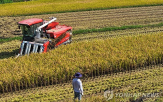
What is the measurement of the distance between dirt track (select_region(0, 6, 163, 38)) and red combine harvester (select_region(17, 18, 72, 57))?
5.48 m

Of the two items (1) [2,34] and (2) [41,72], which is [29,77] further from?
(1) [2,34]

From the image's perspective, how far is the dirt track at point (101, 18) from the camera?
2298 centimetres

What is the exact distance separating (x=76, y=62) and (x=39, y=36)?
3.77 meters

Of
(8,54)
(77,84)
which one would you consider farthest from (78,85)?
(8,54)

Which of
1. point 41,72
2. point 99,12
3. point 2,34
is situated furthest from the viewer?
point 99,12

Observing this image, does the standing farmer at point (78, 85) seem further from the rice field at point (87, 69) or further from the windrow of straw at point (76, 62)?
the windrow of straw at point (76, 62)

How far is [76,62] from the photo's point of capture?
13141 mm

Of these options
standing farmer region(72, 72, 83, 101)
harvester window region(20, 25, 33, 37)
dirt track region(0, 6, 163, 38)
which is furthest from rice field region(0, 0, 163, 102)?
dirt track region(0, 6, 163, 38)

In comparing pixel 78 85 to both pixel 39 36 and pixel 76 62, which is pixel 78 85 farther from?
pixel 39 36

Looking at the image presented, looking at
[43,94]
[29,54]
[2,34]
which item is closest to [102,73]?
[43,94]

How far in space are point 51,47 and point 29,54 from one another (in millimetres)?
1831

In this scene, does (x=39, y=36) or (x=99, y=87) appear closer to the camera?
(x=99, y=87)

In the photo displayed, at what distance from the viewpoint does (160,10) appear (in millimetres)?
28844

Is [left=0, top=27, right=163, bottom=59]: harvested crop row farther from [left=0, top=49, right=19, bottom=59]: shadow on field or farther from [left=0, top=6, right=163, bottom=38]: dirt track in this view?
[left=0, top=6, right=163, bottom=38]: dirt track
